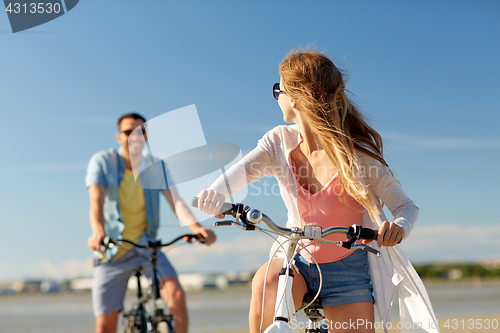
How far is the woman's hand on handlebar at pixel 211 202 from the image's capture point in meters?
1.92

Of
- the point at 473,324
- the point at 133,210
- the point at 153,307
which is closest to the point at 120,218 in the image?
the point at 133,210

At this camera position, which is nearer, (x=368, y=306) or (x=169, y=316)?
(x=368, y=306)

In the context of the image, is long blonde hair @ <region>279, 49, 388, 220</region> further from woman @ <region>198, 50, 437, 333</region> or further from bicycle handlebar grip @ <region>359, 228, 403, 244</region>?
bicycle handlebar grip @ <region>359, 228, 403, 244</region>

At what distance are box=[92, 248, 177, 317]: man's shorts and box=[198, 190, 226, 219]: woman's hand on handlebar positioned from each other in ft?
7.10

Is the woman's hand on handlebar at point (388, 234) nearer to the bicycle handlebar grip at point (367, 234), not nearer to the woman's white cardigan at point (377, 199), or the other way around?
the bicycle handlebar grip at point (367, 234)

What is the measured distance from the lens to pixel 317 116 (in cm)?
219

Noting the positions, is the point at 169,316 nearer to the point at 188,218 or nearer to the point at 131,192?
the point at 188,218

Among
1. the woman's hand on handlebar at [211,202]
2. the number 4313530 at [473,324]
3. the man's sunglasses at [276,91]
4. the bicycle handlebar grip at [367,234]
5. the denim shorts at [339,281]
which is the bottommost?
the number 4313530 at [473,324]

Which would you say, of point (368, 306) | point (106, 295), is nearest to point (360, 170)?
point (368, 306)

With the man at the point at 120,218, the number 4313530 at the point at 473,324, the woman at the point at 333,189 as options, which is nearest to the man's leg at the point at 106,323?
the man at the point at 120,218

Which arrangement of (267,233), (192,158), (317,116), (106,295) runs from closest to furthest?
(267,233) < (317,116) < (192,158) < (106,295)

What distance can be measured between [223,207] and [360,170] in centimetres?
75

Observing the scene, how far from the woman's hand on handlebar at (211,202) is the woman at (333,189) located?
0.46 feet

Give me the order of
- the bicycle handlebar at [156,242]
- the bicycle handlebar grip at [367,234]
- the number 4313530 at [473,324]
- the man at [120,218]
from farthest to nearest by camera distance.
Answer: the number 4313530 at [473,324]
the man at [120,218]
the bicycle handlebar at [156,242]
the bicycle handlebar grip at [367,234]
